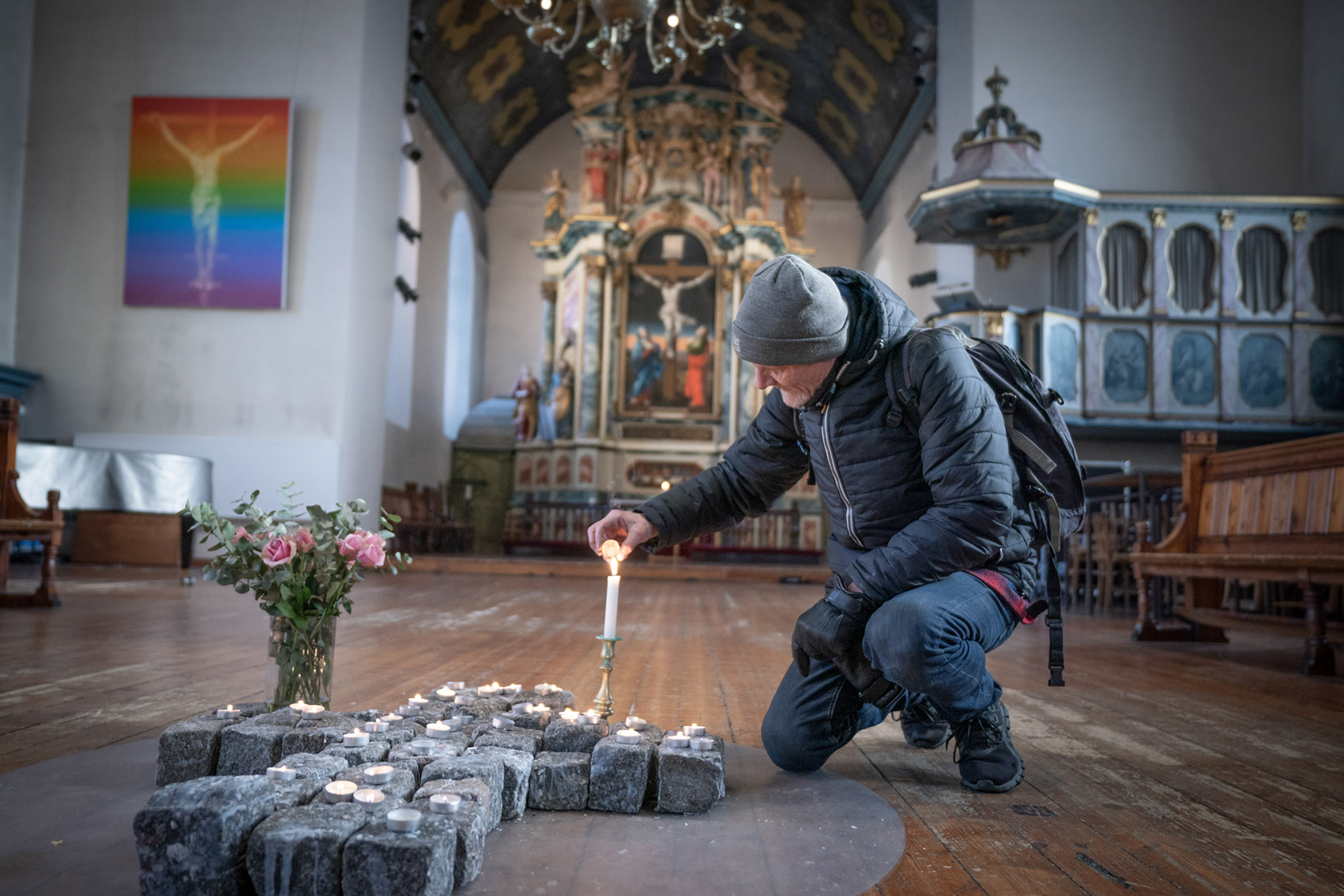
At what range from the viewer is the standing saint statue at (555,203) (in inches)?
589

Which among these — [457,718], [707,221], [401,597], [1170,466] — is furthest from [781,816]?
[707,221]

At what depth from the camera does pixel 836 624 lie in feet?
5.77

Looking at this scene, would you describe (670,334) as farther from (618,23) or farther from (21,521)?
(21,521)

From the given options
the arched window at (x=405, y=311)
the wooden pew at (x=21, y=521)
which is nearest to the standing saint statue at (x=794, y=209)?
the arched window at (x=405, y=311)

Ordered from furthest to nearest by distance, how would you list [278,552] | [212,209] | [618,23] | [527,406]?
[527,406] → [212,209] → [618,23] → [278,552]

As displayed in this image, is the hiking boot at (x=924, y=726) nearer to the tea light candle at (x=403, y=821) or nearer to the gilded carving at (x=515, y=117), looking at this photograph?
the tea light candle at (x=403, y=821)

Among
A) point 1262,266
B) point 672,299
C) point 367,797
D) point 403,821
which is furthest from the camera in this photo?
point 672,299

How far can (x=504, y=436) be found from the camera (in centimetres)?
1623

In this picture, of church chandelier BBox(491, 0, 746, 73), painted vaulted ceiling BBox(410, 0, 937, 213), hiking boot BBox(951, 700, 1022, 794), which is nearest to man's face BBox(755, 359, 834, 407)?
hiking boot BBox(951, 700, 1022, 794)

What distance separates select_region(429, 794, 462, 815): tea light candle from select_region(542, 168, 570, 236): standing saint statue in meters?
14.3

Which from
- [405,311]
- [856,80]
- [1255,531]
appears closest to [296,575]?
[1255,531]

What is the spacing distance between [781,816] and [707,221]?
1388 centimetres

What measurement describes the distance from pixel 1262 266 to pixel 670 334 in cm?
823

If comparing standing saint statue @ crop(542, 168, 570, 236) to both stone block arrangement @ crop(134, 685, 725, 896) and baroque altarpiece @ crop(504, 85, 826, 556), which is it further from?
stone block arrangement @ crop(134, 685, 725, 896)
